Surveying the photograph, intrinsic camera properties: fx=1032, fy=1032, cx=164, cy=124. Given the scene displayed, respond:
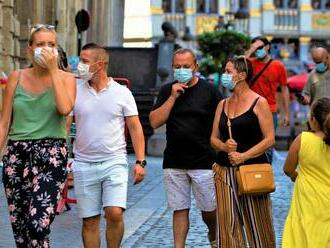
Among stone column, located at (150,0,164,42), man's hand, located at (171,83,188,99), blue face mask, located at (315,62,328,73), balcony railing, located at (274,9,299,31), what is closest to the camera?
man's hand, located at (171,83,188,99)

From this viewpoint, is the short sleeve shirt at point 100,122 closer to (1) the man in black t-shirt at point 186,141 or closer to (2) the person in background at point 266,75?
(1) the man in black t-shirt at point 186,141

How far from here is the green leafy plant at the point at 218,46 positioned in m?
40.4

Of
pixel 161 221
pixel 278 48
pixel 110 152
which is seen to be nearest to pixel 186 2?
pixel 278 48

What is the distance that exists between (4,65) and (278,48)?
41999mm

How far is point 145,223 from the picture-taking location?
1130 cm

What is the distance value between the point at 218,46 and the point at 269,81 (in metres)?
30.0

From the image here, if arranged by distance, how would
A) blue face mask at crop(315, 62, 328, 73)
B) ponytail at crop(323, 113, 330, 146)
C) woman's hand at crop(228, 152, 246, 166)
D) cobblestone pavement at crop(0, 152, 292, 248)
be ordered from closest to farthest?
ponytail at crop(323, 113, 330, 146)
woman's hand at crop(228, 152, 246, 166)
cobblestone pavement at crop(0, 152, 292, 248)
blue face mask at crop(315, 62, 328, 73)

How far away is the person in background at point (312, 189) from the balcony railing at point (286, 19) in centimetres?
5389

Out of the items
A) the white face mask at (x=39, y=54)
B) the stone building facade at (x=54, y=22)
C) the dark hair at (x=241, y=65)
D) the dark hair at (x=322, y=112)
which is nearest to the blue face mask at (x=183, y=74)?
the dark hair at (x=241, y=65)

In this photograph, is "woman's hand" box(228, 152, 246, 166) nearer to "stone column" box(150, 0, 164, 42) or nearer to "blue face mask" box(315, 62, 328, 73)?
"blue face mask" box(315, 62, 328, 73)

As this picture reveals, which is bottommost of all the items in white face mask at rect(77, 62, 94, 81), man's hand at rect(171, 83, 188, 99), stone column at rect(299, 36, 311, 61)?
stone column at rect(299, 36, 311, 61)

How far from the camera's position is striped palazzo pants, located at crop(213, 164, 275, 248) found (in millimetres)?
7930

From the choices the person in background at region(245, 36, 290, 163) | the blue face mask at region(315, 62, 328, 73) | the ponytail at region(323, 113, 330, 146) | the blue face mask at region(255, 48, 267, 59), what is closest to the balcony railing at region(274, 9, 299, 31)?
the person in background at region(245, 36, 290, 163)

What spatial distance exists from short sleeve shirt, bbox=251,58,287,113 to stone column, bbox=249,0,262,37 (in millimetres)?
47286
